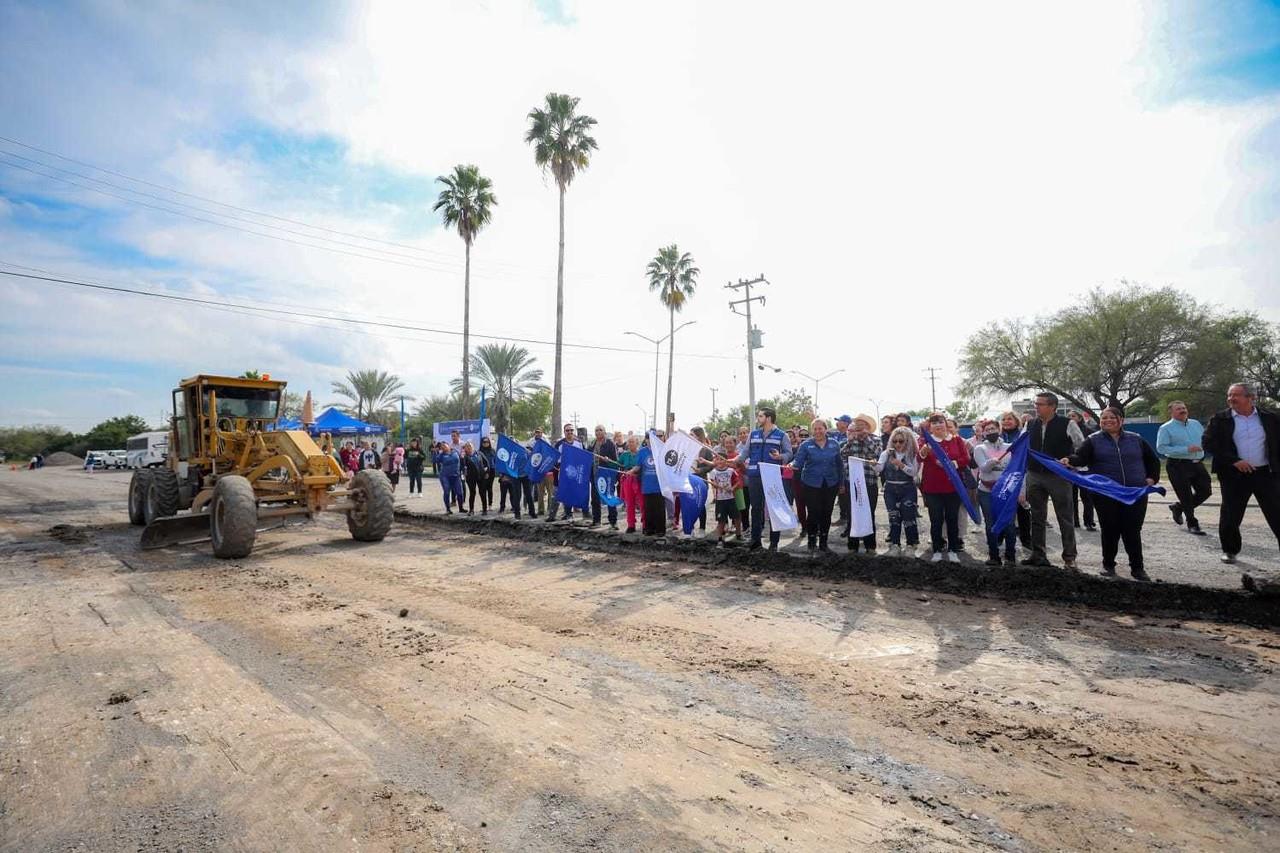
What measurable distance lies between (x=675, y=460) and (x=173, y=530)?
337 inches

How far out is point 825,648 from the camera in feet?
17.0

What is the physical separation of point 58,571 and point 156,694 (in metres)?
6.76

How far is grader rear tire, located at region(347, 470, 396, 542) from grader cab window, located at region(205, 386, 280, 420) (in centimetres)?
251

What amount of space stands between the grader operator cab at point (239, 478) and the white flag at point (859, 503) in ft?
25.1

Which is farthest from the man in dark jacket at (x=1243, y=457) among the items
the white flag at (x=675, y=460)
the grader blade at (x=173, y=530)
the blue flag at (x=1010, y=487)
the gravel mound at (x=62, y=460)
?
the gravel mound at (x=62, y=460)

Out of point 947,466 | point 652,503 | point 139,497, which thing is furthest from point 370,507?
point 947,466

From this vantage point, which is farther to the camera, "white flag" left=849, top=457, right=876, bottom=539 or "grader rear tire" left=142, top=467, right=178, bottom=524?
"grader rear tire" left=142, top=467, right=178, bottom=524

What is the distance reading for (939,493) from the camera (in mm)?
7891

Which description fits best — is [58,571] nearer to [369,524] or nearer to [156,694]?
[369,524]

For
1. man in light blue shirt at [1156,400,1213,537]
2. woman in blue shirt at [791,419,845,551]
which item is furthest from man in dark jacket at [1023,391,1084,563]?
man in light blue shirt at [1156,400,1213,537]

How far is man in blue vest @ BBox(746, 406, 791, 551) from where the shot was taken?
9.51 m

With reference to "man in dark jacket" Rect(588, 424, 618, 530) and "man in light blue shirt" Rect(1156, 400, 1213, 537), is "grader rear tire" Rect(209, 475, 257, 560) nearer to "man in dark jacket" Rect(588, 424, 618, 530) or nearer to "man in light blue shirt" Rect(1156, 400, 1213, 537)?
"man in dark jacket" Rect(588, 424, 618, 530)

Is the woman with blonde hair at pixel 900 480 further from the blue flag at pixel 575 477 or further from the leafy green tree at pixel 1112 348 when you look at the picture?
the leafy green tree at pixel 1112 348

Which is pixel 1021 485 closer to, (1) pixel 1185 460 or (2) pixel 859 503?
(2) pixel 859 503
